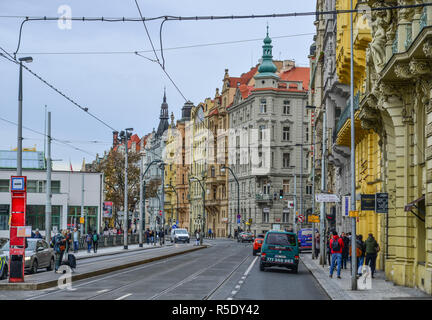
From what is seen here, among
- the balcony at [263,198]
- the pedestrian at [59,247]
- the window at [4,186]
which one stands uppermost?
the window at [4,186]

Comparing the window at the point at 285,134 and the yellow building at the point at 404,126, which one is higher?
the window at the point at 285,134

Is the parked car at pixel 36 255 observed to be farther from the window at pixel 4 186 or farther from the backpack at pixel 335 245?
the window at pixel 4 186

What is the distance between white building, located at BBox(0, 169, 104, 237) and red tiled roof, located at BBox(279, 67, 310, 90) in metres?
40.9

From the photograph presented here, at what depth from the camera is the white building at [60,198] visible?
65.4 meters

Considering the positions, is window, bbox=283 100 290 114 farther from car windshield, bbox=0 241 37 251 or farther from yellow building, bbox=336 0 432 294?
car windshield, bbox=0 241 37 251

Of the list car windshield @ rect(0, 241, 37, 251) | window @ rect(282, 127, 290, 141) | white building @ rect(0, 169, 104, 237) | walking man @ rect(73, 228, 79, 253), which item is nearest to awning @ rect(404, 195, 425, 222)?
car windshield @ rect(0, 241, 37, 251)

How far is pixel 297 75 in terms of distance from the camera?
10344 centimetres

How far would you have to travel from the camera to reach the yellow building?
20812 mm

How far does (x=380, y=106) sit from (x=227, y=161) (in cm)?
8287

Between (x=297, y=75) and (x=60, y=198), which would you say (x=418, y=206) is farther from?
(x=297, y=75)

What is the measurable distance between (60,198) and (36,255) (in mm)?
38211

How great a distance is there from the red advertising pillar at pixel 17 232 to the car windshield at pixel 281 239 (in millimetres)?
12647

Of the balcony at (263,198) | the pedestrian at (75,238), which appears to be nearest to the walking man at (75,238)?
the pedestrian at (75,238)

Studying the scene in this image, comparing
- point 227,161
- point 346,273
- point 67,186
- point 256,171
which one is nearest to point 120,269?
point 346,273
